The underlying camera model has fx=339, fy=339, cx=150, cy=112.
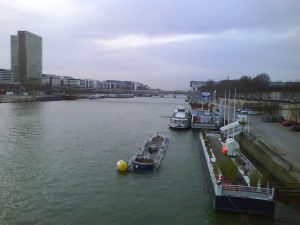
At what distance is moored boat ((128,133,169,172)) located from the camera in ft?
75.0

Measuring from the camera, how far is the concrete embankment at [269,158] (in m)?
19.0

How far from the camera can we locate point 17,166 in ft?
79.9

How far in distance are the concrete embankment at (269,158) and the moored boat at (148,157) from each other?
758cm

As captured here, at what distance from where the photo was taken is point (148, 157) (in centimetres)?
2520

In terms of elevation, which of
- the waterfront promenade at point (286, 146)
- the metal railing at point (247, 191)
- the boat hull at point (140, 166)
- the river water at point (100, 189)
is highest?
the waterfront promenade at point (286, 146)

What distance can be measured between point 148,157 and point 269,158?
8532 mm

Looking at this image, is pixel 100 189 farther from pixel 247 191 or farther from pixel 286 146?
pixel 286 146

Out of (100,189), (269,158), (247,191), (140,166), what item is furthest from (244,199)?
(140,166)

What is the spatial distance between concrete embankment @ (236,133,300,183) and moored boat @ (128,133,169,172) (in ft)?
24.9

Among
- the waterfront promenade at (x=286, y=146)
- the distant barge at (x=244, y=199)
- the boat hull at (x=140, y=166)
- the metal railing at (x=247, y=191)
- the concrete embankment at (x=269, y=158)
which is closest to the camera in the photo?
the distant barge at (x=244, y=199)

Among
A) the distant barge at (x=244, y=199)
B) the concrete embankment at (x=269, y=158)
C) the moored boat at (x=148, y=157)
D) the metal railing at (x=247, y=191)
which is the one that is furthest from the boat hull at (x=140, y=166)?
the concrete embankment at (x=269, y=158)

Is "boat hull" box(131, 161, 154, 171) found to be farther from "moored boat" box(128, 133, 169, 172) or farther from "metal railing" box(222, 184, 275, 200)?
"metal railing" box(222, 184, 275, 200)

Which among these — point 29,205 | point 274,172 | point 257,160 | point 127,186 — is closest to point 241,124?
point 257,160

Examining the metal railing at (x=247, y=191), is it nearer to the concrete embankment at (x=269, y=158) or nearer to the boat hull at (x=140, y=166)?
the concrete embankment at (x=269, y=158)
